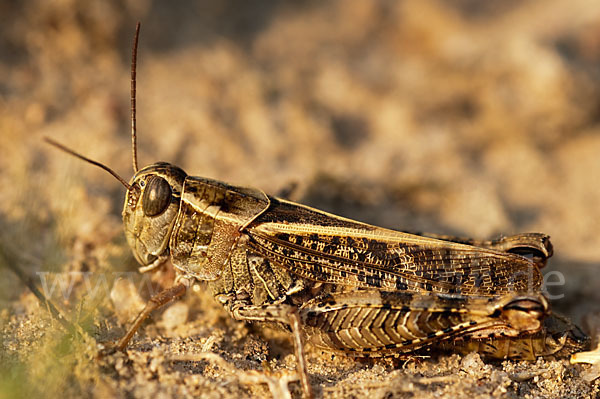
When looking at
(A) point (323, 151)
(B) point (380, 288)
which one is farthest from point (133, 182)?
(A) point (323, 151)

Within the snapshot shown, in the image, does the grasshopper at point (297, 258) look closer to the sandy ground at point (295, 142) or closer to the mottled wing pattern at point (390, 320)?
the mottled wing pattern at point (390, 320)

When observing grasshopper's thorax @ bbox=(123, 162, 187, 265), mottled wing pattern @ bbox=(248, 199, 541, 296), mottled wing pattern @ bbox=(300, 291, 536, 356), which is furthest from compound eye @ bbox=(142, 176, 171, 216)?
mottled wing pattern @ bbox=(300, 291, 536, 356)

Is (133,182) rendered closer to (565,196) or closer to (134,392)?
(134,392)

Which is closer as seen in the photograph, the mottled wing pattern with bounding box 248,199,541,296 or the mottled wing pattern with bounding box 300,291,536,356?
the mottled wing pattern with bounding box 300,291,536,356

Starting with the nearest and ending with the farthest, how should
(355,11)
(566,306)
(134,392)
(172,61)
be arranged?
(134,392) → (566,306) → (172,61) → (355,11)

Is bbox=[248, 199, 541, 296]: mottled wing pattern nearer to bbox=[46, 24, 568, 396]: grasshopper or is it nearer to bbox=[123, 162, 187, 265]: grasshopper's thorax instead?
bbox=[46, 24, 568, 396]: grasshopper

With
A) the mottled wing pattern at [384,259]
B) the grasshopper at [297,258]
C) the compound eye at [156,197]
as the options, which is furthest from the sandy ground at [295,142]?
the compound eye at [156,197]

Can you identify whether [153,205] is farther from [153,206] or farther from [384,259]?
[384,259]
